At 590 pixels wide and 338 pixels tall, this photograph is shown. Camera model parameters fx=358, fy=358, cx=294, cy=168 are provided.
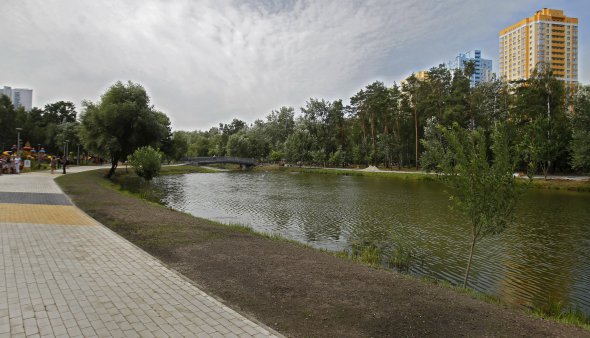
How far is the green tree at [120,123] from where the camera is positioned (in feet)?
110

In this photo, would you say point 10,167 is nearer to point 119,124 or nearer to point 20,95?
point 119,124

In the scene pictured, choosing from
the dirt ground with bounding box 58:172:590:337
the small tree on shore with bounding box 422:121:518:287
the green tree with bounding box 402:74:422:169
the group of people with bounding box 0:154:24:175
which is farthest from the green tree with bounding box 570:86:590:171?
the group of people with bounding box 0:154:24:175

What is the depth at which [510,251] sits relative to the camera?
1277cm

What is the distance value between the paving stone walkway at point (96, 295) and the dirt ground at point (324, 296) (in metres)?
0.47

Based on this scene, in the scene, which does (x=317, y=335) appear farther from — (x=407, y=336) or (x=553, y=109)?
(x=553, y=109)

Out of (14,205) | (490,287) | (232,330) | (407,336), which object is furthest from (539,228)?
(14,205)

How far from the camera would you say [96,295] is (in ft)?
18.5

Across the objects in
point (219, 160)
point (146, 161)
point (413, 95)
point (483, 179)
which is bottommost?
point (483, 179)

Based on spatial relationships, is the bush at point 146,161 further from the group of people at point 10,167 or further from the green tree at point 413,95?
the green tree at point 413,95

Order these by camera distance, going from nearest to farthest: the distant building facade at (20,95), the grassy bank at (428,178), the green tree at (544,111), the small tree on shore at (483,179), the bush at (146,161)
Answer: the small tree on shore at (483,179)
the bush at (146,161)
the grassy bank at (428,178)
the green tree at (544,111)
the distant building facade at (20,95)

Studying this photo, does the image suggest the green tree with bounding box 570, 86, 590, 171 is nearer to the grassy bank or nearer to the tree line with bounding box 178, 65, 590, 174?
the tree line with bounding box 178, 65, 590, 174

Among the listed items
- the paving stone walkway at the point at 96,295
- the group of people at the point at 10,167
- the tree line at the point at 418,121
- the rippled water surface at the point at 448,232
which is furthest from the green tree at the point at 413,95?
the paving stone walkway at the point at 96,295

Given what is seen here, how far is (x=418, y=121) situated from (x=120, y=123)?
4427cm

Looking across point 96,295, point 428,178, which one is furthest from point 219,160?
point 96,295
